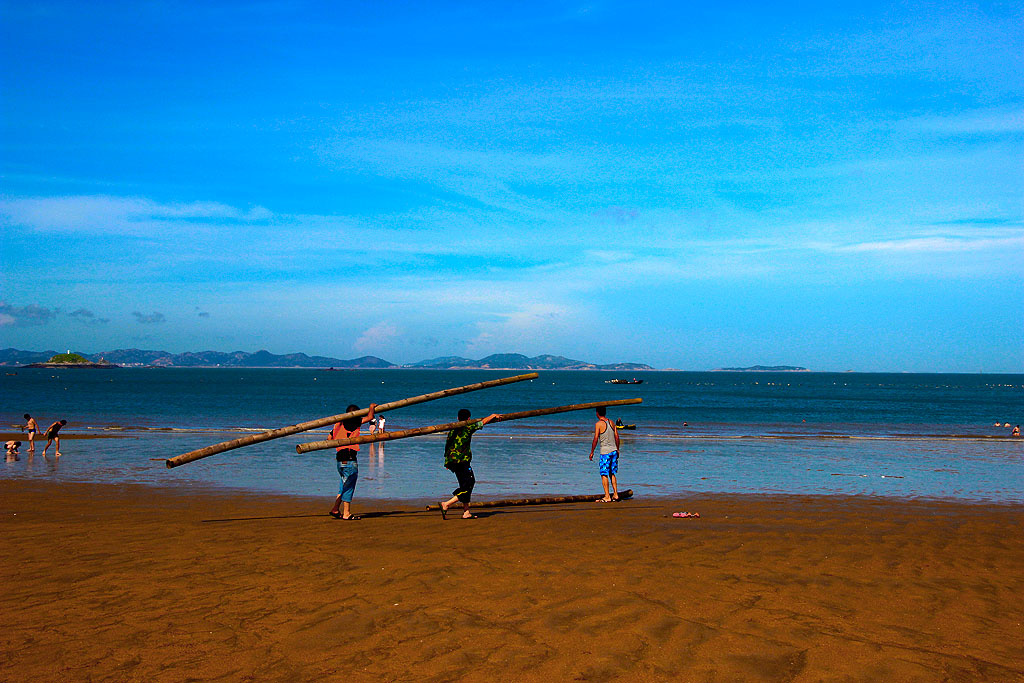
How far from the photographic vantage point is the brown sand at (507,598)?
6160 millimetres

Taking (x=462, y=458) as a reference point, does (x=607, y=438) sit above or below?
above

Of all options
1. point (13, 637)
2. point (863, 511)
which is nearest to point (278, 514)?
point (13, 637)

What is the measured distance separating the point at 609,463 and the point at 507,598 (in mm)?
8056

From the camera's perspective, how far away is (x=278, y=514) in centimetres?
1367

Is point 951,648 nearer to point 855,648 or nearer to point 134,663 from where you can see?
point 855,648

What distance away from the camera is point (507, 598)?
26.0ft

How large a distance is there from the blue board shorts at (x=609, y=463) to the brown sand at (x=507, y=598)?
2424mm

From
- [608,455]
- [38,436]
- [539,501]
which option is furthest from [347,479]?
[38,436]

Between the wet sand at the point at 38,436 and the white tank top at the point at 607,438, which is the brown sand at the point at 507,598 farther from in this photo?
the wet sand at the point at 38,436

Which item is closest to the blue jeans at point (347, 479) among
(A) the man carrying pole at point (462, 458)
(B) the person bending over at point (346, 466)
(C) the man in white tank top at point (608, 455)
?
(B) the person bending over at point (346, 466)

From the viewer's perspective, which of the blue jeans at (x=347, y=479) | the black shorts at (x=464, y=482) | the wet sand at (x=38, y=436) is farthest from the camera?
the wet sand at (x=38, y=436)

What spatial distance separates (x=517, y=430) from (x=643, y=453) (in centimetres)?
1273

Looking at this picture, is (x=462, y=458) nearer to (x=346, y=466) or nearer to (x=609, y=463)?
(x=346, y=466)

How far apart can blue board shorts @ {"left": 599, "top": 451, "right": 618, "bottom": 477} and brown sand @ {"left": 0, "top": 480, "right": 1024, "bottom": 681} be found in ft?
7.95
